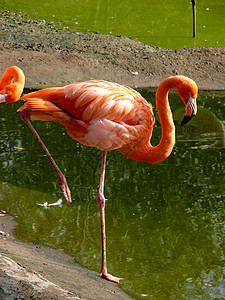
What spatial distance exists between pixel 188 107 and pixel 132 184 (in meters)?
1.55

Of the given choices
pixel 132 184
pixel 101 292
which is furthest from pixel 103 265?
pixel 132 184

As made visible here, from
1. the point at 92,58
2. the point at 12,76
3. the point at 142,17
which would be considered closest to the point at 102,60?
the point at 92,58

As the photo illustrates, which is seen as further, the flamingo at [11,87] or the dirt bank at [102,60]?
the dirt bank at [102,60]

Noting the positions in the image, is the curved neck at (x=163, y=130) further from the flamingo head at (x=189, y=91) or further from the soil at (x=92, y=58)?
the soil at (x=92, y=58)

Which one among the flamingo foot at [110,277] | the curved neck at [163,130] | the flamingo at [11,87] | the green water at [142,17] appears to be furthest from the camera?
the green water at [142,17]

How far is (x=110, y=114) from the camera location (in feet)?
11.3

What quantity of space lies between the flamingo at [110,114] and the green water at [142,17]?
20.1 feet

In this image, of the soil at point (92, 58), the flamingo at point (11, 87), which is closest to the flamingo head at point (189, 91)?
the flamingo at point (11, 87)

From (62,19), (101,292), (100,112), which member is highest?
(62,19)

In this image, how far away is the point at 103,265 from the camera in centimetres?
337

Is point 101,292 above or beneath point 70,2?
beneath

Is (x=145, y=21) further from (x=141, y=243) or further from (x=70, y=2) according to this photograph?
(x=141, y=243)

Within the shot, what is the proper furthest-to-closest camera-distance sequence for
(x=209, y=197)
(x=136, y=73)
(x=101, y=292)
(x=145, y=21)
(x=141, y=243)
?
(x=145, y=21), (x=136, y=73), (x=209, y=197), (x=141, y=243), (x=101, y=292)

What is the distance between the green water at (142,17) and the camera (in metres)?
9.96
